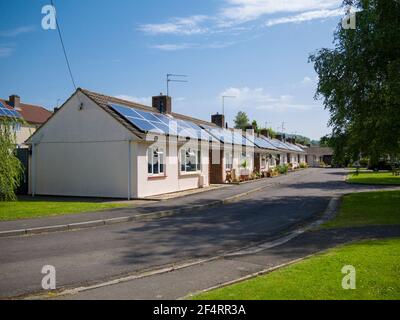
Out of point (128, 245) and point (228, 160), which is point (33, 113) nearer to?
point (228, 160)

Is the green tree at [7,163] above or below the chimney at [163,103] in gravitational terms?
below

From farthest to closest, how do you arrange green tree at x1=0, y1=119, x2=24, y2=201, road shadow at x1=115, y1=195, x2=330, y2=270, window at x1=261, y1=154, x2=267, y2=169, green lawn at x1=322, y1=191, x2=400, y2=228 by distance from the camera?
1. window at x1=261, y1=154, x2=267, y2=169
2. green tree at x1=0, y1=119, x2=24, y2=201
3. green lawn at x1=322, y1=191, x2=400, y2=228
4. road shadow at x1=115, y1=195, x2=330, y2=270

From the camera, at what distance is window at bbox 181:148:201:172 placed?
23.9 m

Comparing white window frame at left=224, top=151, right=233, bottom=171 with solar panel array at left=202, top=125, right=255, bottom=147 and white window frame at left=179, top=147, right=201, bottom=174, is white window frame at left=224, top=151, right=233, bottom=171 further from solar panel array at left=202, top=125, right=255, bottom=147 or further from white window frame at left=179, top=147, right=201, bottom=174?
white window frame at left=179, top=147, right=201, bottom=174

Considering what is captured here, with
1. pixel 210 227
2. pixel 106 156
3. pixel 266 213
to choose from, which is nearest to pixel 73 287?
pixel 210 227

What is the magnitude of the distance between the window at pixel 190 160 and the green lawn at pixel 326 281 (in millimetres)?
16462

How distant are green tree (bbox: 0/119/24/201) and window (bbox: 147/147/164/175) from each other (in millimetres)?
6341

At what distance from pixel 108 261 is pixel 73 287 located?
5.60 feet

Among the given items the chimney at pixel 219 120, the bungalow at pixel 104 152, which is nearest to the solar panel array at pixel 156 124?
the bungalow at pixel 104 152

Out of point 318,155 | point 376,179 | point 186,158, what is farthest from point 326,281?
point 318,155

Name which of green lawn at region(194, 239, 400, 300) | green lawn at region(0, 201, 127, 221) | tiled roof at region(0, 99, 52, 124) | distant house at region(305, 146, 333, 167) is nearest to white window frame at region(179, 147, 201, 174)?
green lawn at region(0, 201, 127, 221)

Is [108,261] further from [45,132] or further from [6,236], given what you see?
[45,132]

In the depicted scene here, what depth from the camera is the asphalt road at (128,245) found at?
7.07 meters

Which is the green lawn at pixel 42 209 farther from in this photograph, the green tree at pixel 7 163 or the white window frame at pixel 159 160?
the white window frame at pixel 159 160
